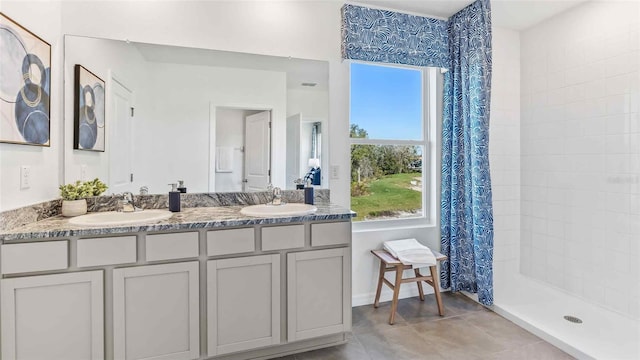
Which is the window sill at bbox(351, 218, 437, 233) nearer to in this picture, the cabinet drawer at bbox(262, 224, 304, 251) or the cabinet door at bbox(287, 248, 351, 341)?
the cabinet door at bbox(287, 248, 351, 341)

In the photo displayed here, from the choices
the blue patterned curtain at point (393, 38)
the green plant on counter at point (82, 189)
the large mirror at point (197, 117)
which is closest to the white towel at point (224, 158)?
the large mirror at point (197, 117)

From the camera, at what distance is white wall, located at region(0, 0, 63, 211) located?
160 centimetres

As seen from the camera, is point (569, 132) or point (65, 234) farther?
point (569, 132)

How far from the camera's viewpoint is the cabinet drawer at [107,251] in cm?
167

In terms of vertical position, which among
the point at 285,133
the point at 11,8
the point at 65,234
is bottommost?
the point at 65,234

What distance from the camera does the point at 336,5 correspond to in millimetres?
2654

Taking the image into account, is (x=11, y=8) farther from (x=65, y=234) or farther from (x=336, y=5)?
(x=336, y=5)

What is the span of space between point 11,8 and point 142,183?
1099 millimetres

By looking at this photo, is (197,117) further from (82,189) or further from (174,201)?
(82,189)

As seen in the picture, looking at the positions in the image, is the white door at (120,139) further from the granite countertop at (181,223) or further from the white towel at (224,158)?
the white towel at (224,158)

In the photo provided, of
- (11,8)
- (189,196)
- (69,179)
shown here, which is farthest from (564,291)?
(11,8)

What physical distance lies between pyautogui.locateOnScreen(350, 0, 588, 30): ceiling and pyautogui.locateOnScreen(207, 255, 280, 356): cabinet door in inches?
86.2

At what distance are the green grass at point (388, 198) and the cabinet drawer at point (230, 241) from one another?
49.6 inches

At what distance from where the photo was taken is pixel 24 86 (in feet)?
5.53
